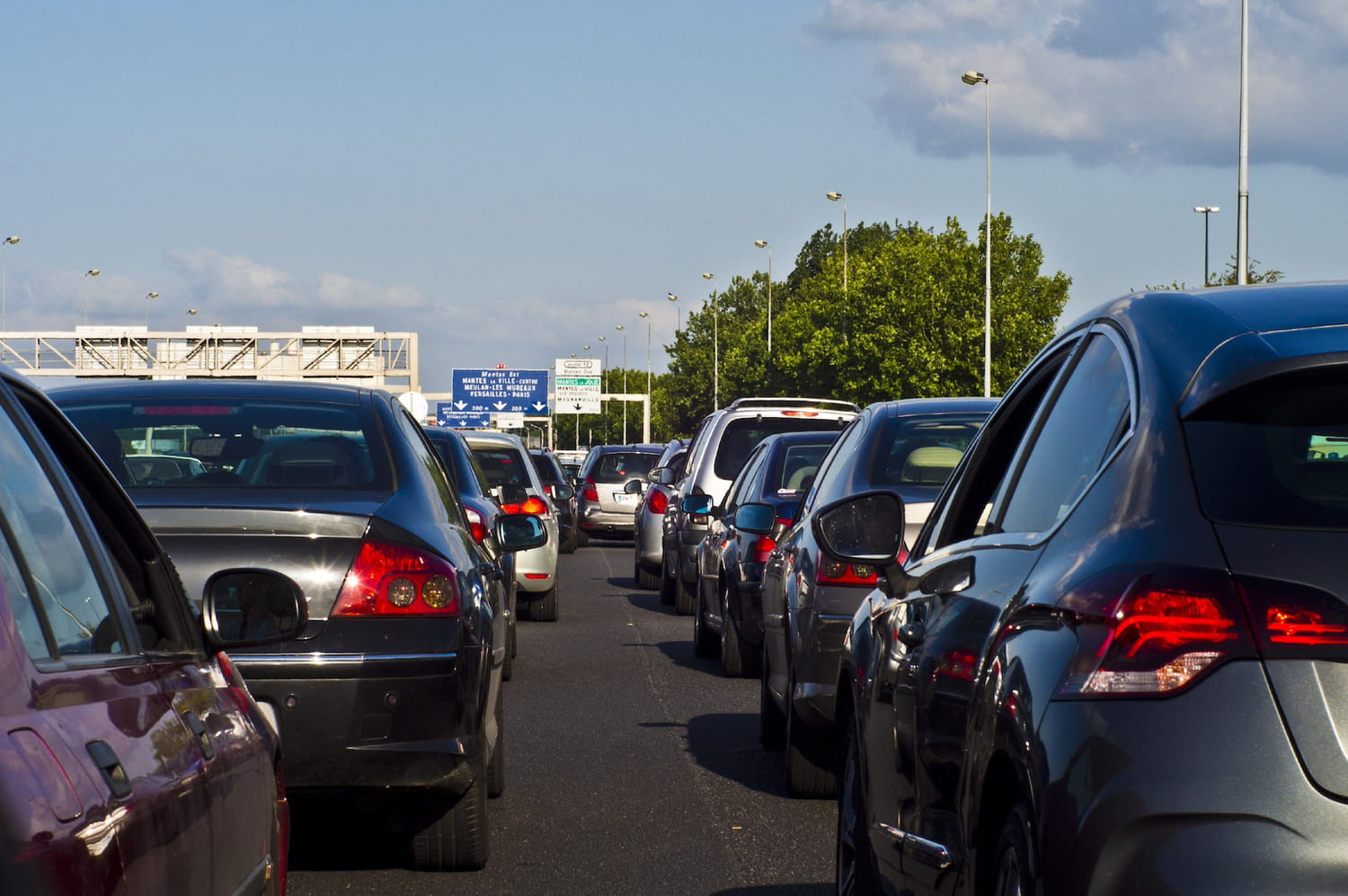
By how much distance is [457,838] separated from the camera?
6316 mm

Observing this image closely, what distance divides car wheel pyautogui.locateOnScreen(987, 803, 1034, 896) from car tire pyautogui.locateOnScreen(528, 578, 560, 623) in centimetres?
1370

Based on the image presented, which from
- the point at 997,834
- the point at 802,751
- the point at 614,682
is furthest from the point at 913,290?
the point at 997,834

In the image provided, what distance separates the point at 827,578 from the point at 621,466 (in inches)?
972

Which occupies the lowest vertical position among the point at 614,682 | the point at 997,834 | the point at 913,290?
the point at 614,682

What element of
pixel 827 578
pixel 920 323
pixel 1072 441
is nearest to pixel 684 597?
pixel 827 578

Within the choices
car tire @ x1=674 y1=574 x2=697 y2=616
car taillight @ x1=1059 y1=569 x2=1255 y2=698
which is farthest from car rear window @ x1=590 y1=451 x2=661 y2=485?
car taillight @ x1=1059 y1=569 x2=1255 y2=698

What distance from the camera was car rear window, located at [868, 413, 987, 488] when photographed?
8.70m

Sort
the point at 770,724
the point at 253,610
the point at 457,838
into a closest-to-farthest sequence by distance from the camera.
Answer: the point at 253,610
the point at 457,838
the point at 770,724

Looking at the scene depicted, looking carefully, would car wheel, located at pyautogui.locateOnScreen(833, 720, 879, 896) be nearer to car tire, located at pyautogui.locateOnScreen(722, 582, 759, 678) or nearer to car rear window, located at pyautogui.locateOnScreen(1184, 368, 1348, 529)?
car rear window, located at pyautogui.locateOnScreen(1184, 368, 1348, 529)

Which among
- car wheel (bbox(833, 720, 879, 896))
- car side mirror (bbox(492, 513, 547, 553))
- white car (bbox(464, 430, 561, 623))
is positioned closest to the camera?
car wheel (bbox(833, 720, 879, 896))

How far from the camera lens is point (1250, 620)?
104 inches

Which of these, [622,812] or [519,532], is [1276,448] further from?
[519,532]

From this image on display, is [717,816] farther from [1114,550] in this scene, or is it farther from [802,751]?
[1114,550]

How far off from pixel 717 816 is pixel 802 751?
0.53m
